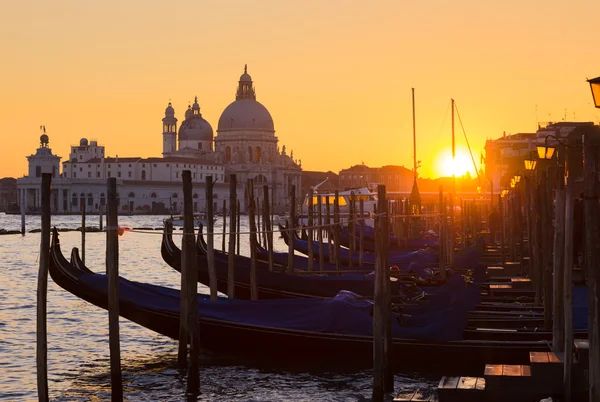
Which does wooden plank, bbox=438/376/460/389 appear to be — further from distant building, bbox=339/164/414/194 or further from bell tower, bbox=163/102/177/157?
bell tower, bbox=163/102/177/157

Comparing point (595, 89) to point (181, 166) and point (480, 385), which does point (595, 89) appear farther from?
point (181, 166)

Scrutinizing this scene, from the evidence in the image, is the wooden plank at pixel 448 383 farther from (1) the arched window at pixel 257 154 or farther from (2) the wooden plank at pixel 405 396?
(1) the arched window at pixel 257 154

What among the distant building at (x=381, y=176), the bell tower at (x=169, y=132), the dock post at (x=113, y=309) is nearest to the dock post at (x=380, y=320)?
the dock post at (x=113, y=309)

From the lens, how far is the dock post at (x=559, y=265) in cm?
924

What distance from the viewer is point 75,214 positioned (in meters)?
115

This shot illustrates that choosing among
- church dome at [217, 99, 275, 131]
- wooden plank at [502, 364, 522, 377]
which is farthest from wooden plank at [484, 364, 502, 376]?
church dome at [217, 99, 275, 131]

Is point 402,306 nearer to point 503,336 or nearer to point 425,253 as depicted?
point 503,336

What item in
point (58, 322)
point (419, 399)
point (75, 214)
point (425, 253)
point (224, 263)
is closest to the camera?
point (419, 399)

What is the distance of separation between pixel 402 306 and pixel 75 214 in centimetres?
10560

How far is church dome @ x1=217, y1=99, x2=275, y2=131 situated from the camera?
12988cm

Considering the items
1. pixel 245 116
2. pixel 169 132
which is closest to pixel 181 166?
pixel 245 116

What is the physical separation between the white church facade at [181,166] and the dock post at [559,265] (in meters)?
106

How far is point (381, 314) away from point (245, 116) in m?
120

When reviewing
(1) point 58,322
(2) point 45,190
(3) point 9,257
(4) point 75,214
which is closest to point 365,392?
(2) point 45,190
